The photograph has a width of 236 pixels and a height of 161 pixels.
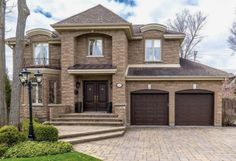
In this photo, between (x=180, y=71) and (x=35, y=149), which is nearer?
(x=35, y=149)

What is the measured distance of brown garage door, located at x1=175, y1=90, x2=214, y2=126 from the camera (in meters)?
20.1

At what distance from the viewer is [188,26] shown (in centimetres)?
4022

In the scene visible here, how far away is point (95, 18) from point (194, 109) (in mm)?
9279

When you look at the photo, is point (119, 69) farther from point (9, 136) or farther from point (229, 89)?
point (229, 89)

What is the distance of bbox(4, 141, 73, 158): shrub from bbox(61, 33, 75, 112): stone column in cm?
856

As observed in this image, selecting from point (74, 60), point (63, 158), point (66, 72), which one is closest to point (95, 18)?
point (74, 60)

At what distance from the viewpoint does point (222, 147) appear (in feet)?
39.5

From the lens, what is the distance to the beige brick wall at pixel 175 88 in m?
19.9

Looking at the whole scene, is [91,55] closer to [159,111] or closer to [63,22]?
[63,22]

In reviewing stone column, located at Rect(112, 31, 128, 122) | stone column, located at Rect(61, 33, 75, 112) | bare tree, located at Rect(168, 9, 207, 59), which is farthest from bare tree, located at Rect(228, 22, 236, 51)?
stone column, located at Rect(61, 33, 75, 112)

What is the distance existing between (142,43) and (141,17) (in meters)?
11.8

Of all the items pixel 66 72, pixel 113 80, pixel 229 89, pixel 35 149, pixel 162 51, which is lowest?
pixel 35 149

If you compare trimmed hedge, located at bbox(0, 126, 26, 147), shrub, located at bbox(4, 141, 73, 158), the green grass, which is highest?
trimmed hedge, located at bbox(0, 126, 26, 147)

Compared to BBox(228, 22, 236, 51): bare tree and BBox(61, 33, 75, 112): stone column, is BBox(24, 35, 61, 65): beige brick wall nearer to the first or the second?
BBox(61, 33, 75, 112): stone column
